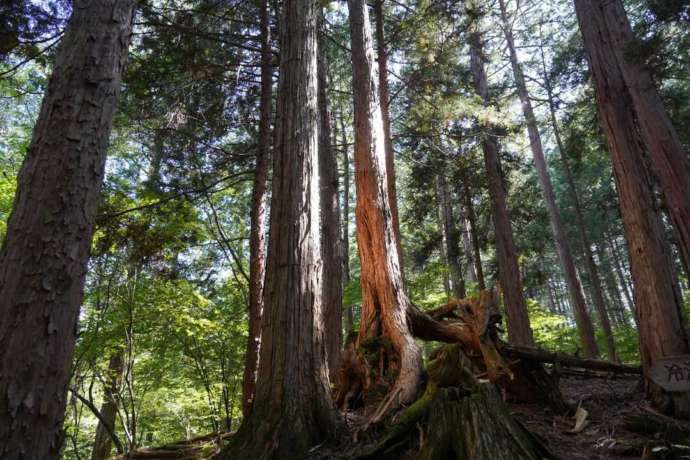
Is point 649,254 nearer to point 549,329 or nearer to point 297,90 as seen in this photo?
point 297,90

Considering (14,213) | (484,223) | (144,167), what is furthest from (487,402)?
(144,167)

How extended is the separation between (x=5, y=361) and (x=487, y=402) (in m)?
2.93

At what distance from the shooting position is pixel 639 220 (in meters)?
5.21

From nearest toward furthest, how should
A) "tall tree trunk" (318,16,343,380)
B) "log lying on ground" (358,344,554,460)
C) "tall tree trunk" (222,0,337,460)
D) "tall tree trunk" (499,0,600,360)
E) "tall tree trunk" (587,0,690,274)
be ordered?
1. "log lying on ground" (358,344,554,460)
2. "tall tree trunk" (222,0,337,460)
3. "tall tree trunk" (587,0,690,274)
4. "tall tree trunk" (318,16,343,380)
5. "tall tree trunk" (499,0,600,360)

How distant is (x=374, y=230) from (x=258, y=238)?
1.97 m

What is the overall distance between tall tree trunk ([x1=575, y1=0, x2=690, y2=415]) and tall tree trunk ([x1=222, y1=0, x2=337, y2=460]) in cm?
396

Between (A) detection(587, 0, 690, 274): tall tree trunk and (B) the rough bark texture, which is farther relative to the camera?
(A) detection(587, 0, 690, 274): tall tree trunk

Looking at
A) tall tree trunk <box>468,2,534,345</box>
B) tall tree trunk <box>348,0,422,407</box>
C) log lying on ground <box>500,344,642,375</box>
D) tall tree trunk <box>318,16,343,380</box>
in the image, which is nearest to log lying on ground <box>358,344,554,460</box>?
tall tree trunk <box>348,0,422,407</box>

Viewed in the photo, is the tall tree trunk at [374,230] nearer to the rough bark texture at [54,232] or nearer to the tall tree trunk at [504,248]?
the rough bark texture at [54,232]

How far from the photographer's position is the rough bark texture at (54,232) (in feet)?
5.76

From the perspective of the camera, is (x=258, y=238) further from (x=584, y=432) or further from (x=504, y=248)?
(x=504, y=248)

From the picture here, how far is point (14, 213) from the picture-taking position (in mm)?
1976

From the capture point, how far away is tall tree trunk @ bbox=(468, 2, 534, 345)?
963 centimetres

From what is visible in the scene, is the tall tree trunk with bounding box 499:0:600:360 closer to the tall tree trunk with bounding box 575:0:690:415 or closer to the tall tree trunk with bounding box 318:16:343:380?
the tall tree trunk with bounding box 575:0:690:415
